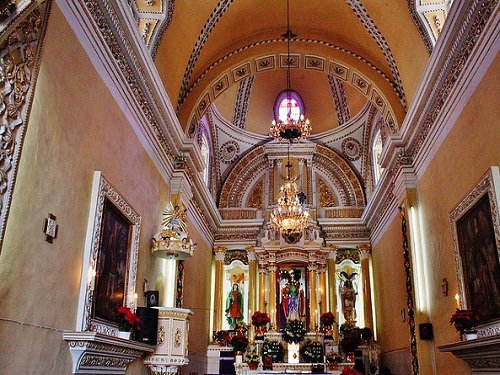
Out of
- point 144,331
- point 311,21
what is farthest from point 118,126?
point 311,21

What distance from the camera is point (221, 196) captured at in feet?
55.0

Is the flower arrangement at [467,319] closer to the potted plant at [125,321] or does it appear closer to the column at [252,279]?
the potted plant at [125,321]

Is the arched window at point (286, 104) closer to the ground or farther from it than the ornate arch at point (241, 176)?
farther from it

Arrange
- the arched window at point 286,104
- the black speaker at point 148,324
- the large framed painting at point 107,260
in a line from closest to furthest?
the large framed painting at point 107,260, the black speaker at point 148,324, the arched window at point 286,104

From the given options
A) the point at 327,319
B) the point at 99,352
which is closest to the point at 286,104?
the point at 327,319

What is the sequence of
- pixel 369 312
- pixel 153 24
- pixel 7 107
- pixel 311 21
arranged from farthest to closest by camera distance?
pixel 369 312 < pixel 311 21 < pixel 153 24 < pixel 7 107

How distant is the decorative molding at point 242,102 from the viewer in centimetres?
1608

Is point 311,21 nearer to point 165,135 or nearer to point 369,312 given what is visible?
point 165,135

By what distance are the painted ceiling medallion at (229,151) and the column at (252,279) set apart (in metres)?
3.15

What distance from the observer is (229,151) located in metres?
17.0

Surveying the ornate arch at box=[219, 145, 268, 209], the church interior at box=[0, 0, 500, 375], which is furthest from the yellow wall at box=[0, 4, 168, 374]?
the ornate arch at box=[219, 145, 268, 209]

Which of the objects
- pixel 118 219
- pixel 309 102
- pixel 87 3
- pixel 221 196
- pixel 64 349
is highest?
pixel 309 102

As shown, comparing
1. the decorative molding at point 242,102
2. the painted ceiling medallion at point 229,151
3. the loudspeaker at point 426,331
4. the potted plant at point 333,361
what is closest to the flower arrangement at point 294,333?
the potted plant at point 333,361

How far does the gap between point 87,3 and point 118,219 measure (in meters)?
2.87
